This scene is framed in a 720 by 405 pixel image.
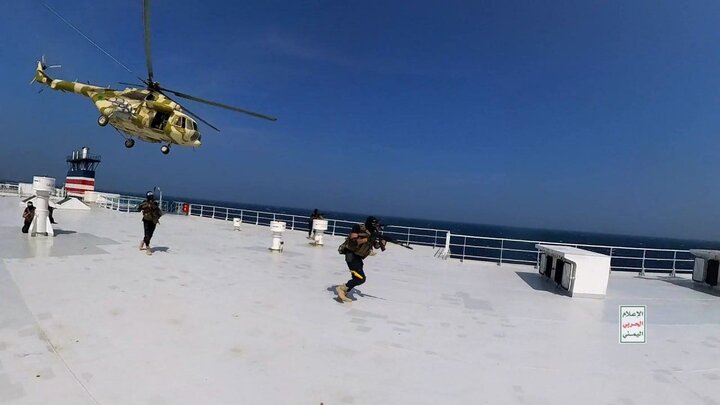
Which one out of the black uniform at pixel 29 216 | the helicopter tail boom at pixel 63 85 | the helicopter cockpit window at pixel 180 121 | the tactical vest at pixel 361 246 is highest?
the helicopter tail boom at pixel 63 85

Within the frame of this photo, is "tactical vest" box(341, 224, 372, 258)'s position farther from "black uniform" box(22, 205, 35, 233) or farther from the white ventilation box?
"black uniform" box(22, 205, 35, 233)

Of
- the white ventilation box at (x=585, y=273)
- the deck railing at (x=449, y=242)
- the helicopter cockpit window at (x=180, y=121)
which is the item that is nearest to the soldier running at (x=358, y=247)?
the deck railing at (x=449, y=242)

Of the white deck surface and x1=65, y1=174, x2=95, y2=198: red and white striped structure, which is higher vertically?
x1=65, y1=174, x2=95, y2=198: red and white striped structure

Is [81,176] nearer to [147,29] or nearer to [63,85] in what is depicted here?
[63,85]

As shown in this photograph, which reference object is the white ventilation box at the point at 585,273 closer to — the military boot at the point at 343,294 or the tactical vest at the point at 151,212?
the military boot at the point at 343,294

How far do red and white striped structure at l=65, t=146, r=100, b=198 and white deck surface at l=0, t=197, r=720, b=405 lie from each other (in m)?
30.4

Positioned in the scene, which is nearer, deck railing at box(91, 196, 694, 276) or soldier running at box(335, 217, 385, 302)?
soldier running at box(335, 217, 385, 302)

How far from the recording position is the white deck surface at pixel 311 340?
11.4 ft

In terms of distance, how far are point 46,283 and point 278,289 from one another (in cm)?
356

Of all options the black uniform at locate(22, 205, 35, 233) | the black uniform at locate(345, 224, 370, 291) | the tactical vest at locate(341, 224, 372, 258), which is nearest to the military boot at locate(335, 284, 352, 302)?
the black uniform at locate(345, 224, 370, 291)

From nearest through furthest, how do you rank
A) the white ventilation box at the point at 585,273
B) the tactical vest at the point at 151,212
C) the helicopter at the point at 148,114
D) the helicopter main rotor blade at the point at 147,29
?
the white ventilation box at the point at 585,273, the tactical vest at the point at 151,212, the helicopter main rotor blade at the point at 147,29, the helicopter at the point at 148,114

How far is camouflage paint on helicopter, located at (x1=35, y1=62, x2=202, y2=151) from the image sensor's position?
17.2 meters

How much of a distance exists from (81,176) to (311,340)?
1523 inches

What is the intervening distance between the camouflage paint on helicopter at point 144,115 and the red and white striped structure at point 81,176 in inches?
758
